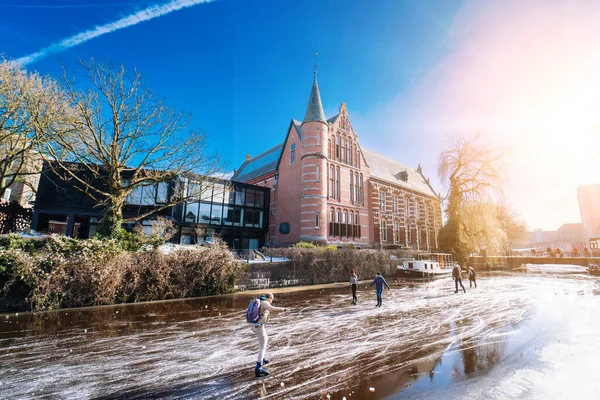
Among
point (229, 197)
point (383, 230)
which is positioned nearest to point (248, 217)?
point (229, 197)

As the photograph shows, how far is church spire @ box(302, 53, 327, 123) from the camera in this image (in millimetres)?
30281

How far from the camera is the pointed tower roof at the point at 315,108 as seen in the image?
3028cm

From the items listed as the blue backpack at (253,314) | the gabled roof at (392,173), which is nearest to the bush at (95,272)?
the blue backpack at (253,314)

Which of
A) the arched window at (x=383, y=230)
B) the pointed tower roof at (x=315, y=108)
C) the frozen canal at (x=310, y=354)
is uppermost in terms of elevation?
the pointed tower roof at (x=315, y=108)

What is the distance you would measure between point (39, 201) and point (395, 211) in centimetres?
3981

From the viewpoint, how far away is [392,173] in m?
44.7

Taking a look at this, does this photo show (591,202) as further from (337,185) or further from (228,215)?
(228,215)

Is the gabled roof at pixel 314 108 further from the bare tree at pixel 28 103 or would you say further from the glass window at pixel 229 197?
the bare tree at pixel 28 103

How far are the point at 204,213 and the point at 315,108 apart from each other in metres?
16.6

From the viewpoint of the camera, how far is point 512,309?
11.3 meters

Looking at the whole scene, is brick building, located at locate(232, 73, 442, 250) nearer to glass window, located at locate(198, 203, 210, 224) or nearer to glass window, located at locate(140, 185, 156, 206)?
glass window, located at locate(198, 203, 210, 224)

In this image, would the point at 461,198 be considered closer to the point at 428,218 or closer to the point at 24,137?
the point at 428,218

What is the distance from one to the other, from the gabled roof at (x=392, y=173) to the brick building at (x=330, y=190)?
28 cm

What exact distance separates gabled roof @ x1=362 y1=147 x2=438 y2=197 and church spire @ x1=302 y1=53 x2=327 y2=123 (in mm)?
11821
